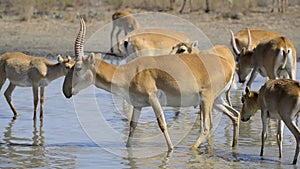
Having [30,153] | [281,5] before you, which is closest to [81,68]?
[30,153]

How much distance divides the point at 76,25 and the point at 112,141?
52.5 feet

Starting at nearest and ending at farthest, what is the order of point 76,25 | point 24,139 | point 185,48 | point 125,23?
point 24,139 → point 185,48 → point 125,23 → point 76,25

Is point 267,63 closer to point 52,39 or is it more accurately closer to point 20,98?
point 20,98

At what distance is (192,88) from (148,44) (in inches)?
247

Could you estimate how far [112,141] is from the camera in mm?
11680

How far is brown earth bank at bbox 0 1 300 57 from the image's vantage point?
80.1 feet

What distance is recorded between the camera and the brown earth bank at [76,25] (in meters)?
24.4

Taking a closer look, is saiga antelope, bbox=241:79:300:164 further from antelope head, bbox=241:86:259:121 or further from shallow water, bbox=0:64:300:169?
shallow water, bbox=0:64:300:169

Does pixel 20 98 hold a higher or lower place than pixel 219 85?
lower

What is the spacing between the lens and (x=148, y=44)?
16922 millimetres

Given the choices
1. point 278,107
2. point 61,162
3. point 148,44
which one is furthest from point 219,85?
point 148,44

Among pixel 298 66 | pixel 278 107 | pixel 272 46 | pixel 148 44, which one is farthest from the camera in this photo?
pixel 298 66

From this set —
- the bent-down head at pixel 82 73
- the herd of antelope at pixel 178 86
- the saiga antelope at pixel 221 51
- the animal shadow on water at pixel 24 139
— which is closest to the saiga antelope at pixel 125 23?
the saiga antelope at pixel 221 51

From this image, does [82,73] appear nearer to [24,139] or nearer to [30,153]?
[30,153]
